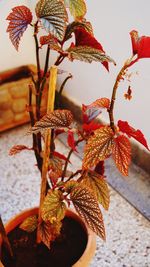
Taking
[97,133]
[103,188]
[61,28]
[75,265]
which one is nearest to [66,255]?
[75,265]

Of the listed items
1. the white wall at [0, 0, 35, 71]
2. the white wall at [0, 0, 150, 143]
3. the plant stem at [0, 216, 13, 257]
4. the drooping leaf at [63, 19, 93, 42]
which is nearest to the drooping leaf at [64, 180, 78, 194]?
the plant stem at [0, 216, 13, 257]

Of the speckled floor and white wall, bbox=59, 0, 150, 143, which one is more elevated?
white wall, bbox=59, 0, 150, 143

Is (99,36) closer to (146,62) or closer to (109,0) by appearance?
(109,0)

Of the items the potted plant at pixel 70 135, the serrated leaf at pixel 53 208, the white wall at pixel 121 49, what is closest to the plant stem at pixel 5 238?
the potted plant at pixel 70 135

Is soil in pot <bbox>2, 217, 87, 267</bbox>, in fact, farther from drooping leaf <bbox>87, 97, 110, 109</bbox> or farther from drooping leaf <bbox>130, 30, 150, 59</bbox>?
drooping leaf <bbox>130, 30, 150, 59</bbox>

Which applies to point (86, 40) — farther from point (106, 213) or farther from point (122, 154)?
point (106, 213)

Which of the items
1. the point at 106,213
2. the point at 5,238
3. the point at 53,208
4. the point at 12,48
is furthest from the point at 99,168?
the point at 12,48
